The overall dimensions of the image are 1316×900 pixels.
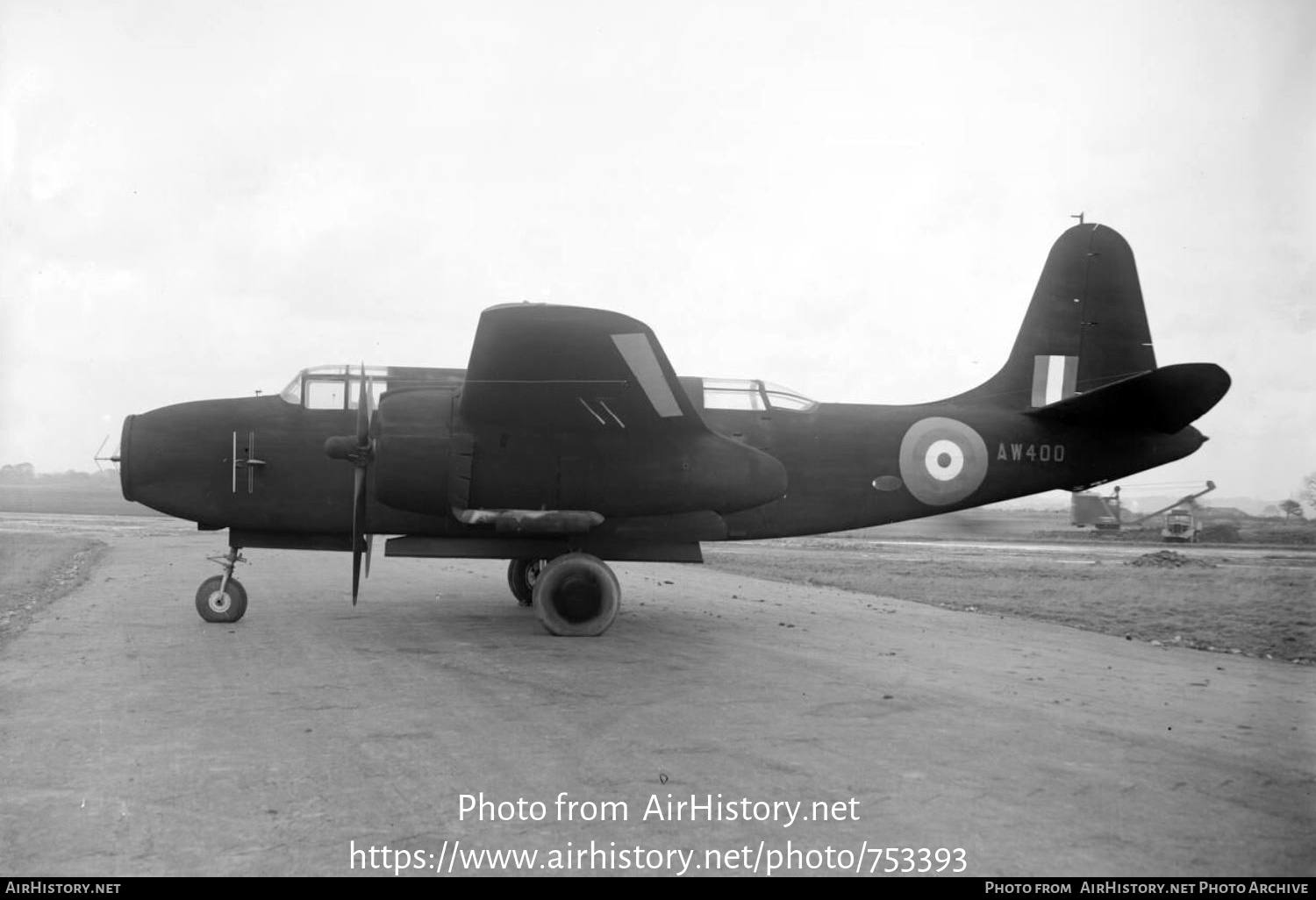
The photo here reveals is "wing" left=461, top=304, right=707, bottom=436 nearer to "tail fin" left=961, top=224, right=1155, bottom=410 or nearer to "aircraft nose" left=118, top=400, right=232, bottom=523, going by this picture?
"aircraft nose" left=118, top=400, right=232, bottom=523

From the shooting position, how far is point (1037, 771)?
17.1ft

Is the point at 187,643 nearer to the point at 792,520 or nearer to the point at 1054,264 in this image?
the point at 792,520

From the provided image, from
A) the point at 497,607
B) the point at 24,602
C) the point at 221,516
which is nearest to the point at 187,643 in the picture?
the point at 221,516

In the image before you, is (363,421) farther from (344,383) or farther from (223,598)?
(223,598)

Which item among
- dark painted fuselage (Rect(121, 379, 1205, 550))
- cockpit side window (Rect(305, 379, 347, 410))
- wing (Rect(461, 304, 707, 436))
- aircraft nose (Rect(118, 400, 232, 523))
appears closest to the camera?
wing (Rect(461, 304, 707, 436))

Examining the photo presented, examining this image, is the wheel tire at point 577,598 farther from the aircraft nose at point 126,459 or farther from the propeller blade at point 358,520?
the aircraft nose at point 126,459

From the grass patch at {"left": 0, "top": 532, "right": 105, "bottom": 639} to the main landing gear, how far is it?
5.49 metres

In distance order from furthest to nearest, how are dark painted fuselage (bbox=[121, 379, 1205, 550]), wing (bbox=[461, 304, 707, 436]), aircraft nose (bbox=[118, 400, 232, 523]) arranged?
aircraft nose (bbox=[118, 400, 232, 523]) < dark painted fuselage (bbox=[121, 379, 1205, 550]) < wing (bbox=[461, 304, 707, 436])

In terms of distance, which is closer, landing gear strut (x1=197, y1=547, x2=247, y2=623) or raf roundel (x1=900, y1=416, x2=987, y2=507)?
landing gear strut (x1=197, y1=547, x2=247, y2=623)

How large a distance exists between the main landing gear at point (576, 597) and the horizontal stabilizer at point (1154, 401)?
6.24 meters

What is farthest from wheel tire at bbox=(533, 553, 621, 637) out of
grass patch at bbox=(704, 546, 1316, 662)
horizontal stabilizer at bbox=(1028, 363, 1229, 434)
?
grass patch at bbox=(704, 546, 1316, 662)

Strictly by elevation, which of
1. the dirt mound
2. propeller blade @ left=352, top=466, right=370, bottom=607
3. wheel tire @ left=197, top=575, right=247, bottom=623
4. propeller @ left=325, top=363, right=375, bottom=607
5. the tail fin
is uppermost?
the tail fin

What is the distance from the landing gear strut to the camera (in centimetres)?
1049

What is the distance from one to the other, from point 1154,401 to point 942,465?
2.58 metres
